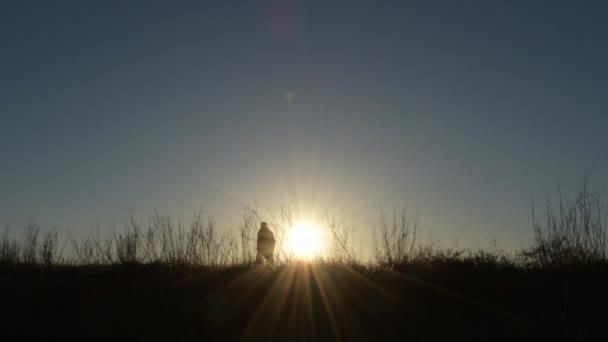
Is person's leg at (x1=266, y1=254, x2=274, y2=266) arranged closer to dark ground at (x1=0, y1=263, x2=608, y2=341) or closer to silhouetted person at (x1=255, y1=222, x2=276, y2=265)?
silhouetted person at (x1=255, y1=222, x2=276, y2=265)

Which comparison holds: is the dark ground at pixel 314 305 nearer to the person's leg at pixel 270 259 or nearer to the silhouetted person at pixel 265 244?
the person's leg at pixel 270 259

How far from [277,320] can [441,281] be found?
267cm

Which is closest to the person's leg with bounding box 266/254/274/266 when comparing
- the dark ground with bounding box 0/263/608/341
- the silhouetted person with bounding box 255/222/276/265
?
the silhouetted person with bounding box 255/222/276/265

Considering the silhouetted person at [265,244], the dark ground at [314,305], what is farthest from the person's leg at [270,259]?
the dark ground at [314,305]

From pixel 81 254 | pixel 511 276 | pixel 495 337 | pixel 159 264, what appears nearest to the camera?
pixel 495 337

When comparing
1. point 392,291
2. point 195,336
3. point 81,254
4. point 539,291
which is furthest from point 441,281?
point 81,254

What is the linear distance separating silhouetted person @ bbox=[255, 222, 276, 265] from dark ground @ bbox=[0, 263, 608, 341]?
1015mm

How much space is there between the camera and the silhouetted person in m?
9.93

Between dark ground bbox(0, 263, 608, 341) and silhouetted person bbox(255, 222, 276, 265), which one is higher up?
silhouetted person bbox(255, 222, 276, 265)

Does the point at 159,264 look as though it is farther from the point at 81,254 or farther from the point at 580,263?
the point at 580,263

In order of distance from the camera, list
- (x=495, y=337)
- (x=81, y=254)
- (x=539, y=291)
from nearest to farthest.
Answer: (x=495, y=337) → (x=539, y=291) → (x=81, y=254)

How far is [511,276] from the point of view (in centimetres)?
816

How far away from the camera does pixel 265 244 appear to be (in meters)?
10.3

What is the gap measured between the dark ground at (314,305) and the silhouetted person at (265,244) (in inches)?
40.0
